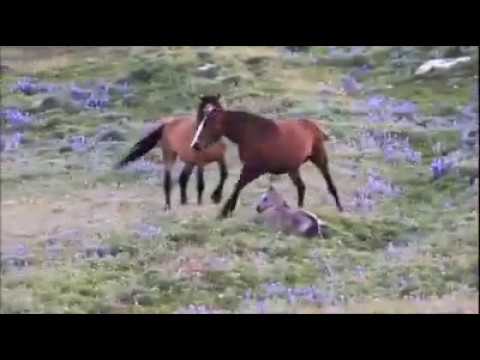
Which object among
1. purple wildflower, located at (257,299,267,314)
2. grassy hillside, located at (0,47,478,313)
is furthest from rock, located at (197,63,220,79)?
purple wildflower, located at (257,299,267,314)

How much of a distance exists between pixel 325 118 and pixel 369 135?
22 cm

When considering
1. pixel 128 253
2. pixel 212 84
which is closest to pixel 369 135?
pixel 212 84

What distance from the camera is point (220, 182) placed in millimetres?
4047

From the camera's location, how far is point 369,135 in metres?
4.14

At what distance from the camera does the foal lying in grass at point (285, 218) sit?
4.00 meters

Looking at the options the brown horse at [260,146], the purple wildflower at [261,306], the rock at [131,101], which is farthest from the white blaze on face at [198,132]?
the purple wildflower at [261,306]

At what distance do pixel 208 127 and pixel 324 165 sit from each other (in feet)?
1.84

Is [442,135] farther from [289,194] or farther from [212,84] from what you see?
[212,84]

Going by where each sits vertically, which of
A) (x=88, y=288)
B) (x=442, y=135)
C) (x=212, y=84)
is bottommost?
(x=88, y=288)

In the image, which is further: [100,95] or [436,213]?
Answer: [100,95]

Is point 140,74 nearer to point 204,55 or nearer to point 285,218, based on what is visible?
point 204,55

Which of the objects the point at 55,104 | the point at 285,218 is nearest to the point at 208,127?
the point at 285,218

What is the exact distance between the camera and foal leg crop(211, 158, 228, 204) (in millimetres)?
4043

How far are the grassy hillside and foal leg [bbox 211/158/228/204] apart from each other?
0.03m
